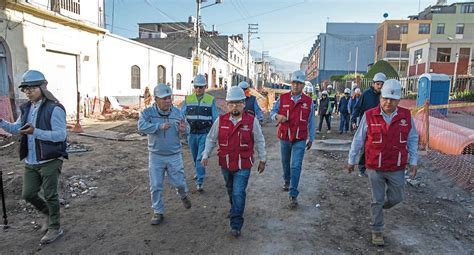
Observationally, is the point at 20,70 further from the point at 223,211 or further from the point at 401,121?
the point at 401,121

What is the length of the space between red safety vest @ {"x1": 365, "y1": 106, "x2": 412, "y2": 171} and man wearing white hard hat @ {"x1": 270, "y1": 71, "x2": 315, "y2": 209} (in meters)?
1.33

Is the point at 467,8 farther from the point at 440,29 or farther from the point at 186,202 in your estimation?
the point at 186,202

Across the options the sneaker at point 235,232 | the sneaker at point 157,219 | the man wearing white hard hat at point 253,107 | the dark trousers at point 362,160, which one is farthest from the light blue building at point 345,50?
the sneaker at point 235,232

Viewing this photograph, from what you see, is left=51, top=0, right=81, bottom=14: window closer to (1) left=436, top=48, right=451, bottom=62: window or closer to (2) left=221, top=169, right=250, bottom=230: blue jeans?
(2) left=221, top=169, right=250, bottom=230: blue jeans

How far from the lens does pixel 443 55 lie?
40344 mm

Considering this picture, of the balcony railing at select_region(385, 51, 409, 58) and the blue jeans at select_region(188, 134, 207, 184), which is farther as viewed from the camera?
the balcony railing at select_region(385, 51, 409, 58)

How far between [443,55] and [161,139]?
145 feet

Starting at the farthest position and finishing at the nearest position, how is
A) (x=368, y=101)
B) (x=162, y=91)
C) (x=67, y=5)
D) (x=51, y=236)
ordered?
(x=67, y=5) → (x=368, y=101) → (x=162, y=91) → (x=51, y=236)

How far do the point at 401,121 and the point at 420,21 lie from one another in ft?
204

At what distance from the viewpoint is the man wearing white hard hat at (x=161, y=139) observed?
426cm

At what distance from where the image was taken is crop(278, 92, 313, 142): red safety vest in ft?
16.5

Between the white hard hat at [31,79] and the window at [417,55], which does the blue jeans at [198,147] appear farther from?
the window at [417,55]

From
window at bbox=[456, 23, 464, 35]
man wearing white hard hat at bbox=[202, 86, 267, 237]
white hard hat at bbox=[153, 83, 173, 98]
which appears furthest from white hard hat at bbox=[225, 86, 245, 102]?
A: window at bbox=[456, 23, 464, 35]

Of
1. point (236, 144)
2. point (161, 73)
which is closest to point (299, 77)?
point (236, 144)
